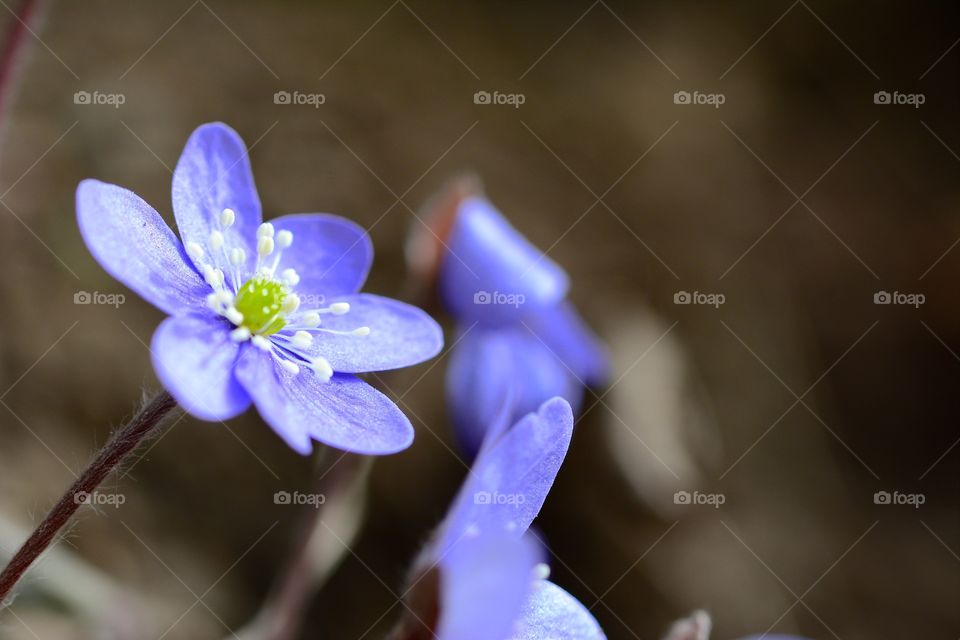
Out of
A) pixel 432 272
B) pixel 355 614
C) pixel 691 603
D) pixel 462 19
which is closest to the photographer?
Answer: pixel 432 272

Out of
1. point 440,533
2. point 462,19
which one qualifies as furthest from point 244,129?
point 440,533

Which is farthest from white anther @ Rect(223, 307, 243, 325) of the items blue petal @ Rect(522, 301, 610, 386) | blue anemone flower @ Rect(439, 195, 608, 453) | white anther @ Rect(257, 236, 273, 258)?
blue petal @ Rect(522, 301, 610, 386)

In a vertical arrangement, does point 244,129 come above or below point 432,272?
above

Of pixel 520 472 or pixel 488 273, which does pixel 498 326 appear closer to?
pixel 488 273

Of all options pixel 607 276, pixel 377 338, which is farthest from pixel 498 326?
pixel 377 338

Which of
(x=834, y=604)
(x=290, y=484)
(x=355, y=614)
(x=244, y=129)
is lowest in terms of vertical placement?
(x=355, y=614)

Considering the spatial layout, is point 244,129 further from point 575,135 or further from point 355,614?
point 355,614
